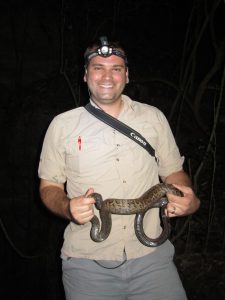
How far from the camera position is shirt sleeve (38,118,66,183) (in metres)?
2.45

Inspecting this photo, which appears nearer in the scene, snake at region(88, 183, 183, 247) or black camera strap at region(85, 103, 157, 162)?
snake at region(88, 183, 183, 247)

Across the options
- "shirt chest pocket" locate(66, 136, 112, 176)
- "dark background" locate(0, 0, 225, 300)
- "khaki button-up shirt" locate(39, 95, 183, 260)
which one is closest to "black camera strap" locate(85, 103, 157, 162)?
"khaki button-up shirt" locate(39, 95, 183, 260)

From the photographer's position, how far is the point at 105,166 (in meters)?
2.37

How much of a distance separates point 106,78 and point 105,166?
0.67 meters

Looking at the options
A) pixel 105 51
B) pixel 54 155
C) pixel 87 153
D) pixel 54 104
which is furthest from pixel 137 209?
pixel 54 104

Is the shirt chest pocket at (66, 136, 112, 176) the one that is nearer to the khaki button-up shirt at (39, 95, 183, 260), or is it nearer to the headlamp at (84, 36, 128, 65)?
the khaki button-up shirt at (39, 95, 183, 260)

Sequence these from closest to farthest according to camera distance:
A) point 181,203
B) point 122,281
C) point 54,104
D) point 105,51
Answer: point 181,203, point 122,281, point 105,51, point 54,104

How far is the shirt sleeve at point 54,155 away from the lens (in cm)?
245

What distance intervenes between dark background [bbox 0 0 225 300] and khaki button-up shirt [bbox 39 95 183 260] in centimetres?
317

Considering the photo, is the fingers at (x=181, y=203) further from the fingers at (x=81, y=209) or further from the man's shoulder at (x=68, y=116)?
the man's shoulder at (x=68, y=116)

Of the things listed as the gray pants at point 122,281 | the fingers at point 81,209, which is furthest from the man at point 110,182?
the fingers at point 81,209

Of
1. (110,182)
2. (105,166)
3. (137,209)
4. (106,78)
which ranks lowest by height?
(137,209)

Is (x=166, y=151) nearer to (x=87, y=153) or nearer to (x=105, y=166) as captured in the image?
(x=105, y=166)

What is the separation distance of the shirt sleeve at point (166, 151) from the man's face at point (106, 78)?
430 mm
